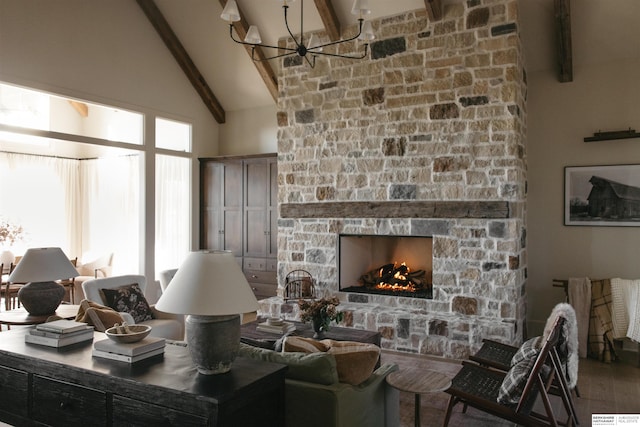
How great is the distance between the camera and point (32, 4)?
5391 mm

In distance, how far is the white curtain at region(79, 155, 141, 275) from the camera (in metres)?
8.24

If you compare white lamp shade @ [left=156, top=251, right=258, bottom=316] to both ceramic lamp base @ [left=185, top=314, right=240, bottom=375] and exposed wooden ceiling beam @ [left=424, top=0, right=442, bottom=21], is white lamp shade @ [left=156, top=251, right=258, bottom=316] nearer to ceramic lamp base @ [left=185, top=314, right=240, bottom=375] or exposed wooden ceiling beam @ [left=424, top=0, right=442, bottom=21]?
ceramic lamp base @ [left=185, top=314, right=240, bottom=375]

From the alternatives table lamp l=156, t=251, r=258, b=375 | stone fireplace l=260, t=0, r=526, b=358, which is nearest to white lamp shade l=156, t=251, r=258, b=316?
table lamp l=156, t=251, r=258, b=375

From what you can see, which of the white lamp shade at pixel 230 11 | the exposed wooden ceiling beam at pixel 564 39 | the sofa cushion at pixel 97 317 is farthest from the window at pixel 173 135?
the exposed wooden ceiling beam at pixel 564 39

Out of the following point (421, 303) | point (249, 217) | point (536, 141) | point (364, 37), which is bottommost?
point (421, 303)

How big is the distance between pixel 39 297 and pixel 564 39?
217 inches

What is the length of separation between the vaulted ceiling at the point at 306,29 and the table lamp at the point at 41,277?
3.74 metres

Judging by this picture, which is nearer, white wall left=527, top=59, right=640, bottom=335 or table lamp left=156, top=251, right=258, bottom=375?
table lamp left=156, top=251, right=258, bottom=375

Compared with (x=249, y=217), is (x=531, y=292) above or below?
below

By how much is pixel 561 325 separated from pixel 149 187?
5565mm

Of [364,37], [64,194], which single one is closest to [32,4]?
[364,37]

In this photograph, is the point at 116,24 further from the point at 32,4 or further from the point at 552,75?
the point at 552,75

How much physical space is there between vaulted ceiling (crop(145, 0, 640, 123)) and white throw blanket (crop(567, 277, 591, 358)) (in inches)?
89.6

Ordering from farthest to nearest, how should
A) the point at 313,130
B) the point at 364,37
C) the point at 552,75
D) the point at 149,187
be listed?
Answer: the point at 149,187 < the point at 313,130 < the point at 552,75 < the point at 364,37
